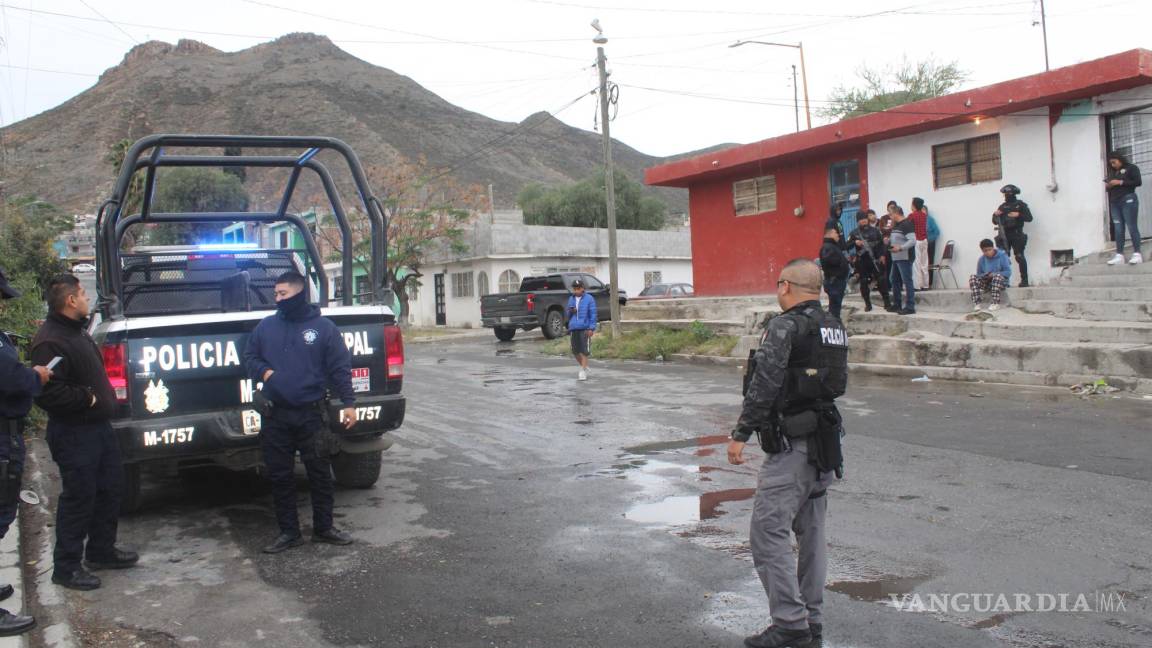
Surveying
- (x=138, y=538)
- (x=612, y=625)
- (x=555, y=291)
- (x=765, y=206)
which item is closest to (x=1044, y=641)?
(x=612, y=625)

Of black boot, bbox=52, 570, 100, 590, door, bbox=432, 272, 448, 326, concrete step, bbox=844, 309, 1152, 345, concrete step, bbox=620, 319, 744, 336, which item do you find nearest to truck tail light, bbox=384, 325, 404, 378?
black boot, bbox=52, 570, 100, 590

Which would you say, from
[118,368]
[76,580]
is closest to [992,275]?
[118,368]

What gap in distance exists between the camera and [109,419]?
16.7ft

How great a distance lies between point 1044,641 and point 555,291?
870 inches

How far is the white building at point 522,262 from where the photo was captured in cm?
3662

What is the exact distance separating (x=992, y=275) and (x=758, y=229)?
7033 millimetres

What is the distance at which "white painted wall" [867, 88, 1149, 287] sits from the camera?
1490cm

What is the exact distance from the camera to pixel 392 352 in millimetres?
6465

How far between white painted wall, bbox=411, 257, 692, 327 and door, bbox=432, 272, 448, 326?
0.85ft

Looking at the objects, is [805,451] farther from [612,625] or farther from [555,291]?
[555,291]

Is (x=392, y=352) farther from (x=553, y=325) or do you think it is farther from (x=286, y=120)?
(x=286, y=120)

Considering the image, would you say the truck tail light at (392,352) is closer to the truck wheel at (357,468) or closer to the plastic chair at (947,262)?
the truck wheel at (357,468)

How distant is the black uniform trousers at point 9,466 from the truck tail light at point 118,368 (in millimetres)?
1116

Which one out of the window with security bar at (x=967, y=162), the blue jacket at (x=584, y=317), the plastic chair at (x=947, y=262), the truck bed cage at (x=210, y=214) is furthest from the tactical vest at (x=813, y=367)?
the plastic chair at (x=947, y=262)
